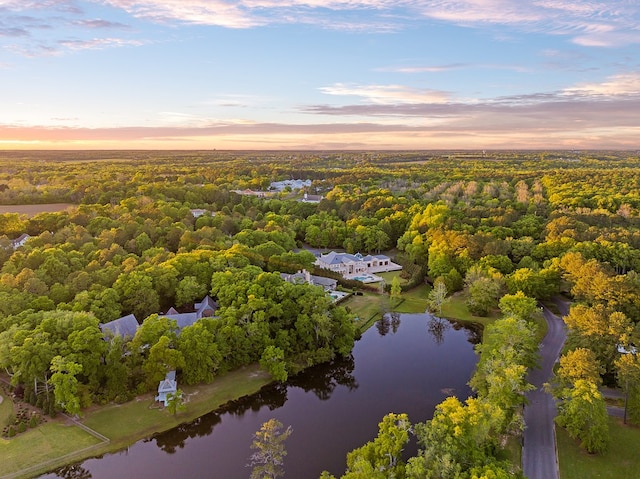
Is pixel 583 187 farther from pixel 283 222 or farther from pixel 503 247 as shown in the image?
pixel 283 222

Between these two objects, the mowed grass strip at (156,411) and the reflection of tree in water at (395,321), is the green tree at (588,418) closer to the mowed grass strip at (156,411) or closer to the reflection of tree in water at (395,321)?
the mowed grass strip at (156,411)

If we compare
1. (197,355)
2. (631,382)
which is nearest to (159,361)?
(197,355)

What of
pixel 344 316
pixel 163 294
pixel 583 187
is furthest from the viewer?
pixel 583 187

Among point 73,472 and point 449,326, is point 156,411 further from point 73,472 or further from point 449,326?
point 449,326

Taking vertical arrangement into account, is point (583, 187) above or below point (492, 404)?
above

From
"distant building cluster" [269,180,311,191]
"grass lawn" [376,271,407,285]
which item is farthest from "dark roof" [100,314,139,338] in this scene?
"distant building cluster" [269,180,311,191]

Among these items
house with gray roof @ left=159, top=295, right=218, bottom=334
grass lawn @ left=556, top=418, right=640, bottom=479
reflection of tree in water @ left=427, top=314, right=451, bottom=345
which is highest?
house with gray roof @ left=159, top=295, right=218, bottom=334

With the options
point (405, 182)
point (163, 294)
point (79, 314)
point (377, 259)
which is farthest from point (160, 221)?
point (405, 182)

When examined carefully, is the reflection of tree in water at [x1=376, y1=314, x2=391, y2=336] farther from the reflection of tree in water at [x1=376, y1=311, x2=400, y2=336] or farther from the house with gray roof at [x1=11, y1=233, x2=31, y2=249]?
the house with gray roof at [x1=11, y1=233, x2=31, y2=249]
